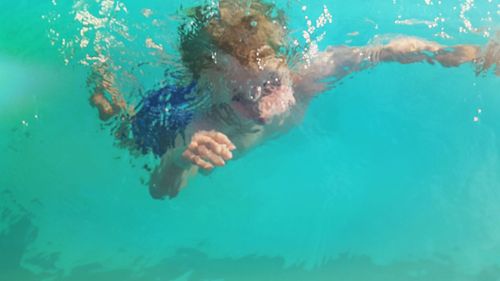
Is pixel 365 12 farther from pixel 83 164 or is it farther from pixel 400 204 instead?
pixel 83 164

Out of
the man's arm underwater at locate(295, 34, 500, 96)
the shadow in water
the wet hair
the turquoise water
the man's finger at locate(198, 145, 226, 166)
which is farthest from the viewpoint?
the shadow in water

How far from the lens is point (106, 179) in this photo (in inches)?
268

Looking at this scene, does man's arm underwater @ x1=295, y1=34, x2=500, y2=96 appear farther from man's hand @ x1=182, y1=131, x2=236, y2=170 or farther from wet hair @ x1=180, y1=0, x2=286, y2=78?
man's hand @ x1=182, y1=131, x2=236, y2=170

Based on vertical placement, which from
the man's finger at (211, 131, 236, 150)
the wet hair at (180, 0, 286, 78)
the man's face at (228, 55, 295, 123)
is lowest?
the man's finger at (211, 131, 236, 150)

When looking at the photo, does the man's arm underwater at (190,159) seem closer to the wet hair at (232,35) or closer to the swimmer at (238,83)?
the swimmer at (238,83)

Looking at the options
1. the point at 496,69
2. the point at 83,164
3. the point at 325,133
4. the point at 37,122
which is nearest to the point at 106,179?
the point at 83,164

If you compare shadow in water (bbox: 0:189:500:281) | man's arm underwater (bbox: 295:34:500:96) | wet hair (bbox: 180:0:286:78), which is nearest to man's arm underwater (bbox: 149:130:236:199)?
wet hair (bbox: 180:0:286:78)

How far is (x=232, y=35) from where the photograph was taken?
4.29 meters

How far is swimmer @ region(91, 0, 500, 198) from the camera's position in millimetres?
4348

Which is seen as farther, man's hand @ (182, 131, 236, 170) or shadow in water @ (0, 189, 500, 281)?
shadow in water @ (0, 189, 500, 281)

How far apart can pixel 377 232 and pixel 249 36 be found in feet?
19.1

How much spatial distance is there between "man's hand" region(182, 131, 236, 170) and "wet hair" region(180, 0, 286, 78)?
123 cm

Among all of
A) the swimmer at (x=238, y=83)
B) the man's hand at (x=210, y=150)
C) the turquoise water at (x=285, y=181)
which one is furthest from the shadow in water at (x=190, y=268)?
the man's hand at (x=210, y=150)

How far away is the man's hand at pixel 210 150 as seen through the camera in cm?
340
